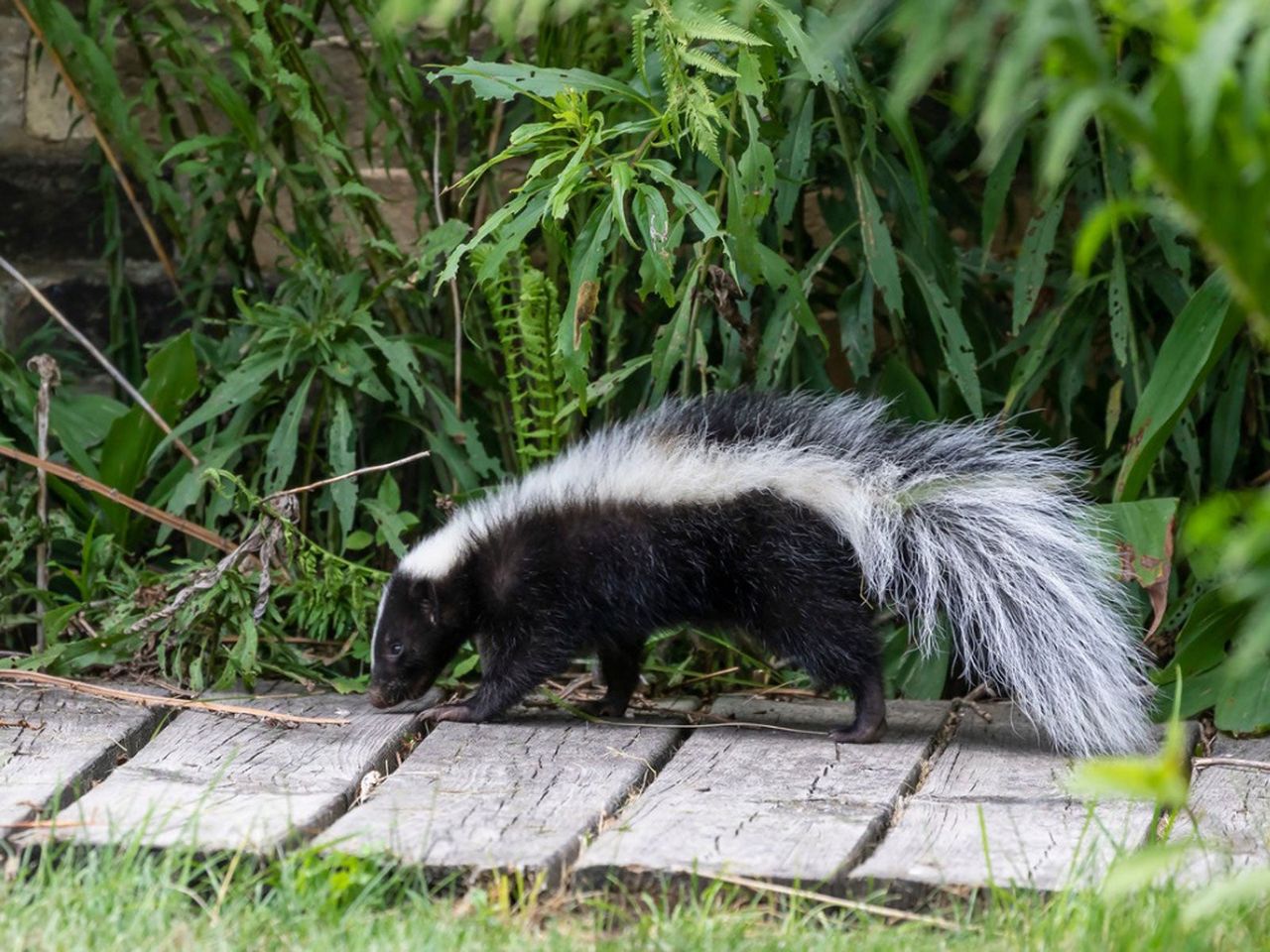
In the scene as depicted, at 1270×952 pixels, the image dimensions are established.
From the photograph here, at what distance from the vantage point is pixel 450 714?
169 inches

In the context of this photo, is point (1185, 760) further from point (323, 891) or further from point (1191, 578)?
point (323, 891)

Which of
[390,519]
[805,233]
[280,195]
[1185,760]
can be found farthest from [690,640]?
[280,195]

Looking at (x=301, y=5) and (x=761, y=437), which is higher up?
(x=301, y=5)

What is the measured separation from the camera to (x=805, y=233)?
Result: 5316mm

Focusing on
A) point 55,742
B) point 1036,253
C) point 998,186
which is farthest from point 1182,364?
point 55,742

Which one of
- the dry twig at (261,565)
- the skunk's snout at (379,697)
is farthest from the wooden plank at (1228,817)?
the dry twig at (261,565)

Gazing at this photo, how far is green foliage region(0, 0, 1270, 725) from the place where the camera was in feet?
13.6

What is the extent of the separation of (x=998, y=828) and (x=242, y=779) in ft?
5.06

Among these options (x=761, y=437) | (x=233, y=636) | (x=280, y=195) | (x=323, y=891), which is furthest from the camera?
(x=280, y=195)

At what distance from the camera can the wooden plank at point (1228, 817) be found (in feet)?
9.71

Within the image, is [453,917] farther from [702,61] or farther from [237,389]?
[237,389]

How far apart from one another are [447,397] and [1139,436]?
6.83 feet

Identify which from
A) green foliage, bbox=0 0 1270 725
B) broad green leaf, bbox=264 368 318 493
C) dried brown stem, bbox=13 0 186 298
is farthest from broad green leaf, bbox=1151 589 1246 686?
dried brown stem, bbox=13 0 186 298

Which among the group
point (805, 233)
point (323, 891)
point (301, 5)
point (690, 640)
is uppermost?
point (301, 5)
